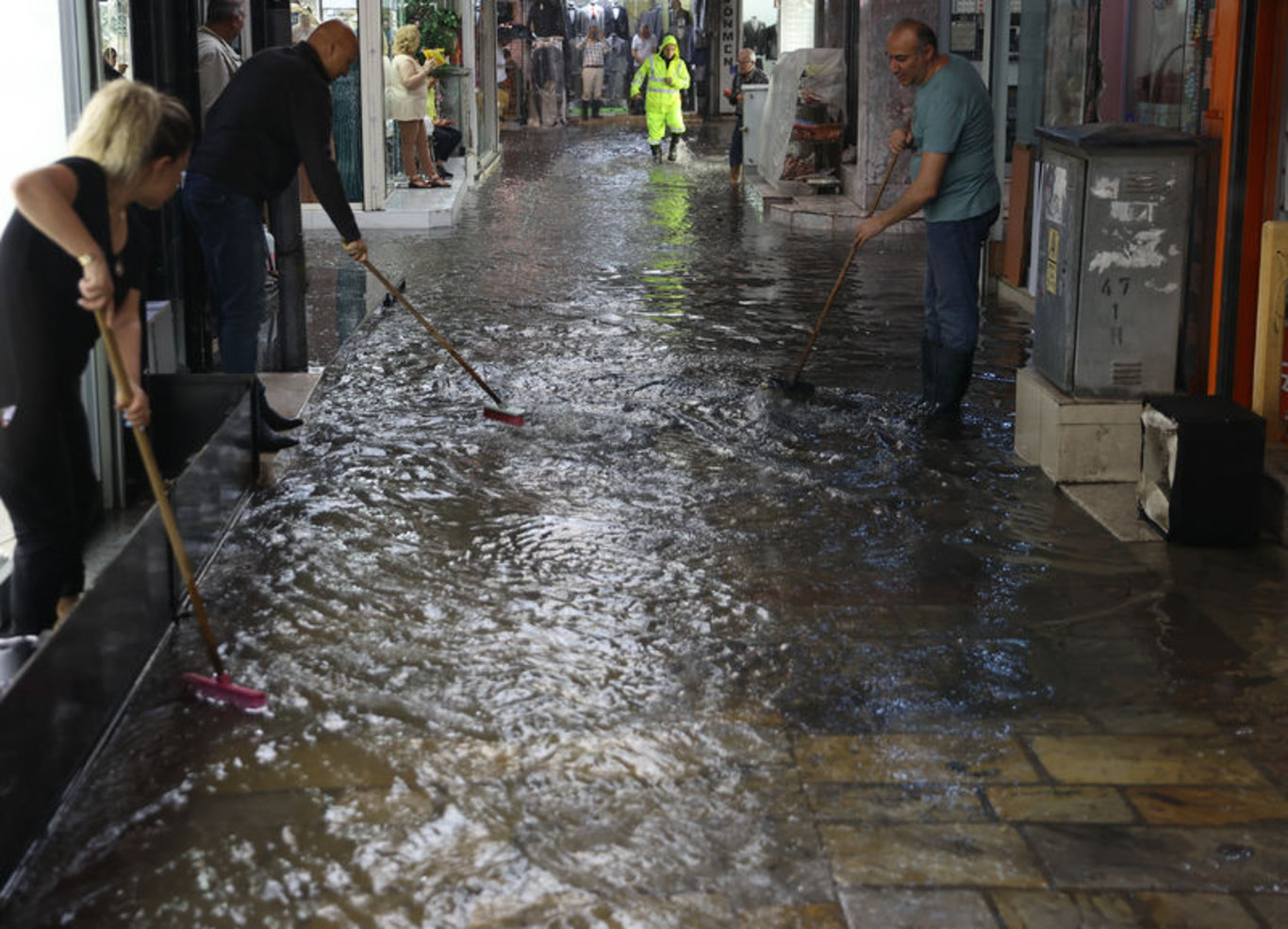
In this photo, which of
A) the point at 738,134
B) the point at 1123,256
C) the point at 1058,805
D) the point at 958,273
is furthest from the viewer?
the point at 738,134

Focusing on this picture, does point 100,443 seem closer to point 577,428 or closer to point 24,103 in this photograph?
point 24,103

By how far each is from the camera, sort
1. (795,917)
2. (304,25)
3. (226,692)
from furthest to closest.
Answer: (304,25) < (226,692) < (795,917)

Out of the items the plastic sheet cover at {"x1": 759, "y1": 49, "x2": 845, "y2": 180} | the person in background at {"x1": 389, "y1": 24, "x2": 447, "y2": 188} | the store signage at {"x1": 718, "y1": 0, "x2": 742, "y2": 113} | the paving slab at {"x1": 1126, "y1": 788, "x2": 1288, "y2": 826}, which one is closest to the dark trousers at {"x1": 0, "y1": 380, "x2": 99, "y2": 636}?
the paving slab at {"x1": 1126, "y1": 788, "x2": 1288, "y2": 826}

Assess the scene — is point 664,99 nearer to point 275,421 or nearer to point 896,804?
point 275,421

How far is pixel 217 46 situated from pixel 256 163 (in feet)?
9.81

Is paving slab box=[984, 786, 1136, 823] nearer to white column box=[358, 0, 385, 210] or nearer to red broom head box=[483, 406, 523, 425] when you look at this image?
red broom head box=[483, 406, 523, 425]

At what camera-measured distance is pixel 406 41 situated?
56.9 feet

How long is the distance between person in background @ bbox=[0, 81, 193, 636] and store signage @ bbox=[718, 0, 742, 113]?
31515 millimetres

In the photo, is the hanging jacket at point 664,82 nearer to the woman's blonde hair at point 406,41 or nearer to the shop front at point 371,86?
the shop front at point 371,86

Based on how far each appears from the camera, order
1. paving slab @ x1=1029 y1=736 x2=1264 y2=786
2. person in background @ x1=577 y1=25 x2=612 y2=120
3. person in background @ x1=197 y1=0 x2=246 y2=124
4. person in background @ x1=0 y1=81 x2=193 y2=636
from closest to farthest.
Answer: paving slab @ x1=1029 y1=736 x2=1264 y2=786 < person in background @ x1=0 y1=81 x2=193 y2=636 < person in background @ x1=197 y1=0 x2=246 y2=124 < person in background @ x1=577 y1=25 x2=612 y2=120

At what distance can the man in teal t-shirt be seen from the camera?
768cm

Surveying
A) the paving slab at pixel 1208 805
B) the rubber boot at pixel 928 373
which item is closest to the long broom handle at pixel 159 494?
the paving slab at pixel 1208 805

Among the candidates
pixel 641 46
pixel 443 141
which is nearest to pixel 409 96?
pixel 443 141

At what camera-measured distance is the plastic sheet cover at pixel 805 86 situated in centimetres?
1886
